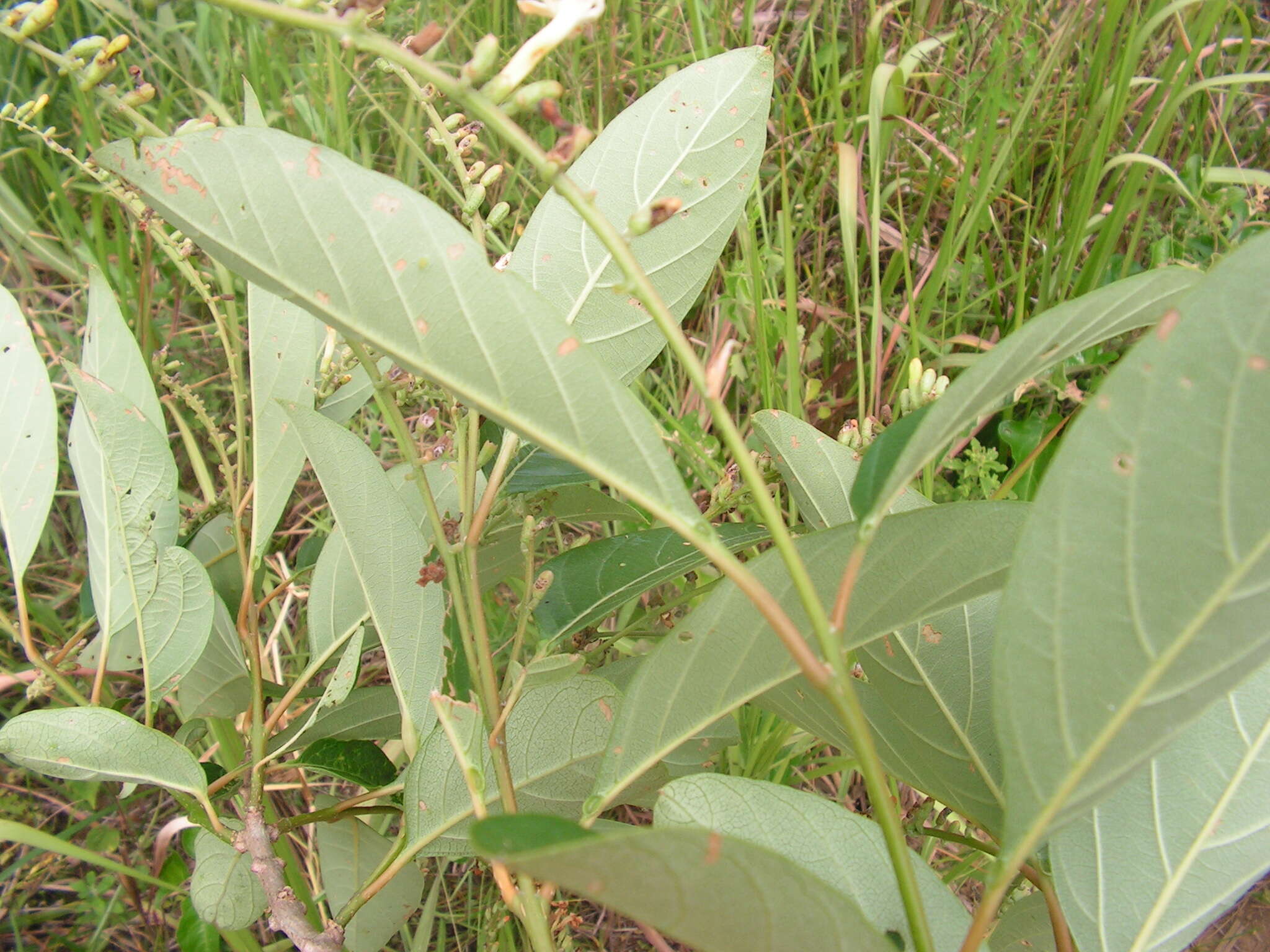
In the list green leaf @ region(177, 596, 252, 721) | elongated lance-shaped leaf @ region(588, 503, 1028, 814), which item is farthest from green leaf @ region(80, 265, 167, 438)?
elongated lance-shaped leaf @ region(588, 503, 1028, 814)

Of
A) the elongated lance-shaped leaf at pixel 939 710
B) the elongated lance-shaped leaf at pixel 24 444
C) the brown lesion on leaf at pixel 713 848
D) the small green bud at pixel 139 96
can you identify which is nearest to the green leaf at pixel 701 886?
the brown lesion on leaf at pixel 713 848

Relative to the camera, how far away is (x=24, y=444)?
84 centimetres

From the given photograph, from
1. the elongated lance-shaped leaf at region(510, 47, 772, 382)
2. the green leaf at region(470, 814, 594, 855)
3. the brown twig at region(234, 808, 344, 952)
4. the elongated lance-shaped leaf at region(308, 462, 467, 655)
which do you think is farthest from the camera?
the elongated lance-shaped leaf at region(308, 462, 467, 655)

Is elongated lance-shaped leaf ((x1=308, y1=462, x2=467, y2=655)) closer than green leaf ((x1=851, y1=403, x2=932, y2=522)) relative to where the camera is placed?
No

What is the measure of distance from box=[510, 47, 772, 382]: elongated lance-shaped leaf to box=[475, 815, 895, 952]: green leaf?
18.2 inches

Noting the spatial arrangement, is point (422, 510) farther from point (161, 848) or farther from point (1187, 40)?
point (1187, 40)

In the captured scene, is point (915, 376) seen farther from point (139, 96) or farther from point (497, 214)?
point (139, 96)

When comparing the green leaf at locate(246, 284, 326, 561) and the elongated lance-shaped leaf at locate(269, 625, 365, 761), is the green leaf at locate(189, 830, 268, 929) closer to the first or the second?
the elongated lance-shaped leaf at locate(269, 625, 365, 761)

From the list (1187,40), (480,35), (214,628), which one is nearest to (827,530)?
(214,628)

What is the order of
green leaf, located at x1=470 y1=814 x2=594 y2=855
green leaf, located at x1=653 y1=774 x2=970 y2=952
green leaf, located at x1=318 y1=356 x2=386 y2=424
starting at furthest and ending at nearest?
green leaf, located at x1=318 y1=356 x2=386 y2=424 < green leaf, located at x1=653 y1=774 x2=970 y2=952 < green leaf, located at x1=470 y1=814 x2=594 y2=855

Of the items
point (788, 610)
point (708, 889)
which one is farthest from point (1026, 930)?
point (708, 889)

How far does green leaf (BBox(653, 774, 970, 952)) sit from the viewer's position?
530 millimetres

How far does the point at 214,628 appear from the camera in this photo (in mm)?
881

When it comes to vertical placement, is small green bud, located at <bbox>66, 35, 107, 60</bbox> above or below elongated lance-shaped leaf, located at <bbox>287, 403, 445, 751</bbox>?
above
